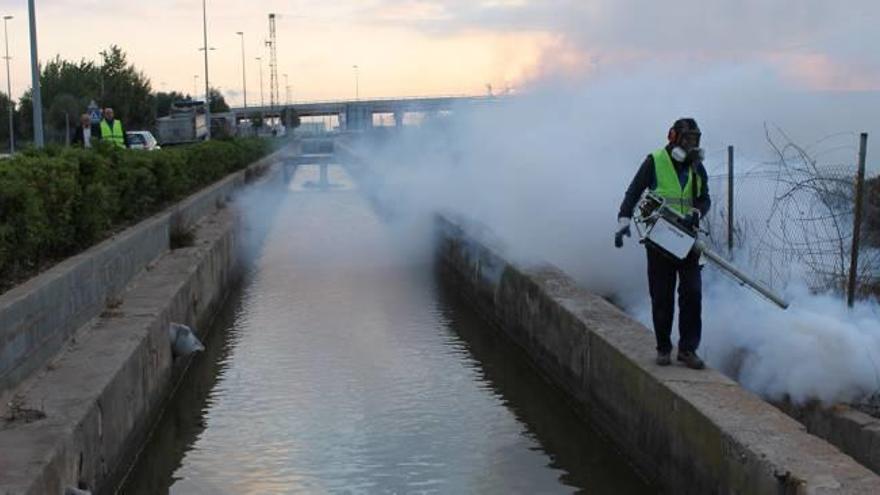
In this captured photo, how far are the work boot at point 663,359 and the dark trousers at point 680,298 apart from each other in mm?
34

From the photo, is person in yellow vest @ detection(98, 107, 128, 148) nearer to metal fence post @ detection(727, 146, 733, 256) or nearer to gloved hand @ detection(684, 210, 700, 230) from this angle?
metal fence post @ detection(727, 146, 733, 256)

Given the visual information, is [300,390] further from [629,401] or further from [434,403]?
[629,401]

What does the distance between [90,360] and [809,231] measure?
21.4 ft

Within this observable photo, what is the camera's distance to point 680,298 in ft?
24.8

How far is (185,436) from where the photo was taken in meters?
8.76

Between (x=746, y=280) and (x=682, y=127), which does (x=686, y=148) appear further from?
(x=746, y=280)

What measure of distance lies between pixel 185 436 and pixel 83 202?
327 cm

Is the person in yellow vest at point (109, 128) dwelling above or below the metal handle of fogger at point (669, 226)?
above

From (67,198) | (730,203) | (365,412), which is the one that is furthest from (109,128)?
(730,203)

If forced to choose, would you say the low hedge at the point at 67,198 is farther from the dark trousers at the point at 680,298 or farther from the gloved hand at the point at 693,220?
the gloved hand at the point at 693,220

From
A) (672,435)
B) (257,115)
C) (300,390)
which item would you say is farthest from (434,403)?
(257,115)

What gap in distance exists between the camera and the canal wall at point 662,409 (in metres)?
5.47

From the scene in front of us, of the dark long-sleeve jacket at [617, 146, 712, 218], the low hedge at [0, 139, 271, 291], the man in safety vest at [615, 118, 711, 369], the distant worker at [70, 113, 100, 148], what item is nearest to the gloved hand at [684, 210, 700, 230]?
the man in safety vest at [615, 118, 711, 369]

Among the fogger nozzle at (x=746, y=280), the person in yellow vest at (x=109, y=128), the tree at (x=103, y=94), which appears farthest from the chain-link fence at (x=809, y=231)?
the tree at (x=103, y=94)
